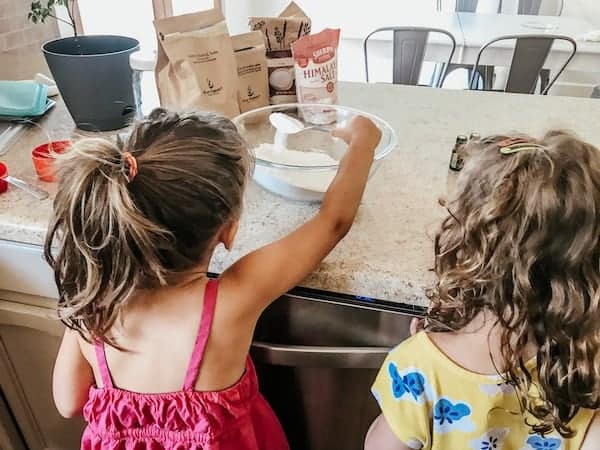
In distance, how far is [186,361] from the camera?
0.69 metres

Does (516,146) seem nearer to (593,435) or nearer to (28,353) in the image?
(593,435)

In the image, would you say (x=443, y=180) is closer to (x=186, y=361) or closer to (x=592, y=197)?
(x=592, y=197)

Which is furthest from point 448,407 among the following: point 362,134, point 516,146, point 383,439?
point 362,134

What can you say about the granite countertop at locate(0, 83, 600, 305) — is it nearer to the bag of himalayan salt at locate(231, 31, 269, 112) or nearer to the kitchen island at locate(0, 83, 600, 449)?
the kitchen island at locate(0, 83, 600, 449)

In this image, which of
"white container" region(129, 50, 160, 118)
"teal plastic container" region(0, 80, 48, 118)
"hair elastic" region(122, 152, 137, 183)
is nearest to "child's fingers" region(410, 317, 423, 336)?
"hair elastic" region(122, 152, 137, 183)

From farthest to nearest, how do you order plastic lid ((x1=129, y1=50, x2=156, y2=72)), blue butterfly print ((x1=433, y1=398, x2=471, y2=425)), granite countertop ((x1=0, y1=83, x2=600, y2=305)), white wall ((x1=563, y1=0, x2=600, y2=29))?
white wall ((x1=563, y1=0, x2=600, y2=29)) < plastic lid ((x1=129, y1=50, x2=156, y2=72)) < granite countertop ((x1=0, y1=83, x2=600, y2=305)) < blue butterfly print ((x1=433, y1=398, x2=471, y2=425))

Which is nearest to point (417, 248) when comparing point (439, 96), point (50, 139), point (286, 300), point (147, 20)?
point (286, 300)

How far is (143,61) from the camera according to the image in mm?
1005

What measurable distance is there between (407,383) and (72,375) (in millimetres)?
471

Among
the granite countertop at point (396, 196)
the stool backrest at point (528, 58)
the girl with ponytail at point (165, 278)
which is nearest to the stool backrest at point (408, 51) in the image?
the stool backrest at point (528, 58)

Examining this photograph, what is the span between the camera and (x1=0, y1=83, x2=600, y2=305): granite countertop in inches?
29.9

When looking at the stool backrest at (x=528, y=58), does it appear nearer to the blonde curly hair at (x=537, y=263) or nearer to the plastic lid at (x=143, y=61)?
the plastic lid at (x=143, y=61)

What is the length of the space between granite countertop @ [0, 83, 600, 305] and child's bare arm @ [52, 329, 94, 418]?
0.60 ft

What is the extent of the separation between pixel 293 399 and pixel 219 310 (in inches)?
12.3
